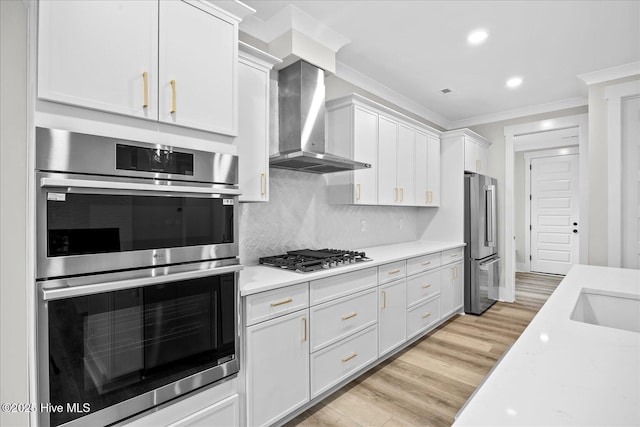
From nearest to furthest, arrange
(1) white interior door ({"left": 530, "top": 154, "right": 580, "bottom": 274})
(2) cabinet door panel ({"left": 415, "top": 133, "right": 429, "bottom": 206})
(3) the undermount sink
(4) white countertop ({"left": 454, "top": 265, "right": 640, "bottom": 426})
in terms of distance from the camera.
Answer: (4) white countertop ({"left": 454, "top": 265, "right": 640, "bottom": 426}) < (3) the undermount sink < (2) cabinet door panel ({"left": 415, "top": 133, "right": 429, "bottom": 206}) < (1) white interior door ({"left": 530, "top": 154, "right": 580, "bottom": 274})

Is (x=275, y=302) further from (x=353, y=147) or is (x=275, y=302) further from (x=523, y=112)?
(x=523, y=112)

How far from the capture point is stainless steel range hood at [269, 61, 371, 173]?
2.51 meters

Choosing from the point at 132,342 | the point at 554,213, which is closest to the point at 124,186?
the point at 132,342

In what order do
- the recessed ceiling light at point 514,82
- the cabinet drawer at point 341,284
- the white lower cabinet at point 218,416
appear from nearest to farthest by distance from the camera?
the white lower cabinet at point 218,416
the cabinet drawer at point 341,284
the recessed ceiling light at point 514,82

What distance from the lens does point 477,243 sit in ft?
13.8

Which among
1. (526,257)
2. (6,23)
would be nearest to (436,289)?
(6,23)

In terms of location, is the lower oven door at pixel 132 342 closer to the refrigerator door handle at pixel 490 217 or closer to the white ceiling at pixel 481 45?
the white ceiling at pixel 481 45

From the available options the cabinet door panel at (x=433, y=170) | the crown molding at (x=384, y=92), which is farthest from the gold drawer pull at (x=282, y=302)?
the cabinet door panel at (x=433, y=170)

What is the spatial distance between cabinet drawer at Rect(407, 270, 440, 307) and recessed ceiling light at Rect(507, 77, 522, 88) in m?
2.29

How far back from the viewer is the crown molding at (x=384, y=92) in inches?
130

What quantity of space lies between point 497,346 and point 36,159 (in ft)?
12.4

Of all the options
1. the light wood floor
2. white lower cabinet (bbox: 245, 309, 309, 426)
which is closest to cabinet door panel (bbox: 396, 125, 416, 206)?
the light wood floor

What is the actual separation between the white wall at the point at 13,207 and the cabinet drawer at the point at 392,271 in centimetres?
227

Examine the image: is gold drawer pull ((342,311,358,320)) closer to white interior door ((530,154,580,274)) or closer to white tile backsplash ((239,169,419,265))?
white tile backsplash ((239,169,419,265))
